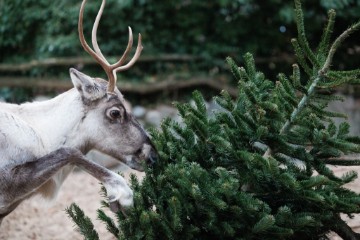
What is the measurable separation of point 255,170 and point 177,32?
591cm

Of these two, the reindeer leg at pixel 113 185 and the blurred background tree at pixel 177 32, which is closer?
the reindeer leg at pixel 113 185

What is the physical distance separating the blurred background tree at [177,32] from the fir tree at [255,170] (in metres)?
5.25

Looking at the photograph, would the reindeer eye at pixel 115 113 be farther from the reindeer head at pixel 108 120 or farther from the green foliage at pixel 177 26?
the green foliage at pixel 177 26

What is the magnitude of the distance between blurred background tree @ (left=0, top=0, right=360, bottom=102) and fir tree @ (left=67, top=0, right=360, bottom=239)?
5252 millimetres

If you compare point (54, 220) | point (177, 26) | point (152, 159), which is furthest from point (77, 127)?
point (177, 26)

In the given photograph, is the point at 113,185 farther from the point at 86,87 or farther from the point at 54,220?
the point at 54,220

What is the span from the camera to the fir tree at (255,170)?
3361 millimetres

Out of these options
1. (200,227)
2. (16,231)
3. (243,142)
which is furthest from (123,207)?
(16,231)

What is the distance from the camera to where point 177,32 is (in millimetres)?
9164

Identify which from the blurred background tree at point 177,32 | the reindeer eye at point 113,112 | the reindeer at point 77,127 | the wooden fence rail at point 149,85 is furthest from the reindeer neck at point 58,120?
the blurred background tree at point 177,32

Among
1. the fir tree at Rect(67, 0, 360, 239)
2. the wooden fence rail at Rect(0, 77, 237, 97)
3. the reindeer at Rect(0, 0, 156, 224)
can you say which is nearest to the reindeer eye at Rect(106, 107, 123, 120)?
the reindeer at Rect(0, 0, 156, 224)

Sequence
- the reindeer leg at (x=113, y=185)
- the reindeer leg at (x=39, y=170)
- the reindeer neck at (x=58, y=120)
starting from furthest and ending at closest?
the reindeer neck at (x=58, y=120) < the reindeer leg at (x=39, y=170) < the reindeer leg at (x=113, y=185)

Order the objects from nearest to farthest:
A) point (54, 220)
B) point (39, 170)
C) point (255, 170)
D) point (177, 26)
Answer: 1. point (255, 170)
2. point (39, 170)
3. point (54, 220)
4. point (177, 26)

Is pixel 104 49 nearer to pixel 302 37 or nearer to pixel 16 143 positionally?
pixel 16 143
